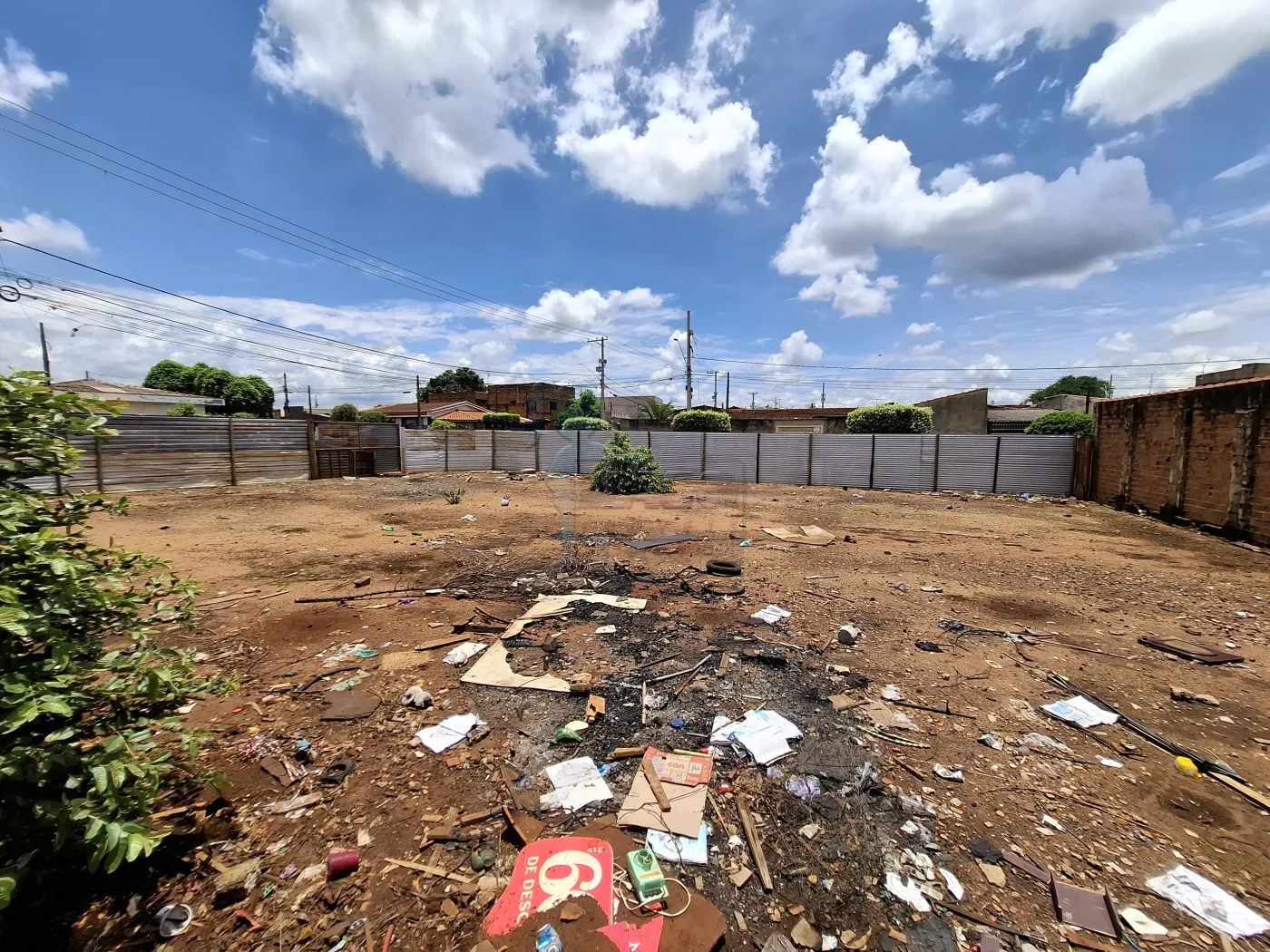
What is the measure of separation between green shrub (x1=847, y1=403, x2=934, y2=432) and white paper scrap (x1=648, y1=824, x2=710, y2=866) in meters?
16.2

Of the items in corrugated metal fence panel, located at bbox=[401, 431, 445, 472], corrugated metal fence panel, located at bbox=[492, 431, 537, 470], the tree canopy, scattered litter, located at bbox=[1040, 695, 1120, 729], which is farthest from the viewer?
the tree canopy

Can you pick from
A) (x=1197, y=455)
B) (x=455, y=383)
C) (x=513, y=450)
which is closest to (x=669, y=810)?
(x=1197, y=455)

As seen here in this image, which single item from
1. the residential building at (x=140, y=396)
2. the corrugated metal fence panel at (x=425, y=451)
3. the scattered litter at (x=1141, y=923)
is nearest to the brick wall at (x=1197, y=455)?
the scattered litter at (x=1141, y=923)

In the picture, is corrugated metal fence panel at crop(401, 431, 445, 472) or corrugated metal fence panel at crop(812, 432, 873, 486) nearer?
corrugated metal fence panel at crop(812, 432, 873, 486)

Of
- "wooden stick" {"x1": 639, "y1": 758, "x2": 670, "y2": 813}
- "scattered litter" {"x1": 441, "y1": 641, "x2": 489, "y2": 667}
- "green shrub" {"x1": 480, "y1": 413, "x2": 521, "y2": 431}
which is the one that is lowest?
"wooden stick" {"x1": 639, "y1": 758, "x2": 670, "y2": 813}

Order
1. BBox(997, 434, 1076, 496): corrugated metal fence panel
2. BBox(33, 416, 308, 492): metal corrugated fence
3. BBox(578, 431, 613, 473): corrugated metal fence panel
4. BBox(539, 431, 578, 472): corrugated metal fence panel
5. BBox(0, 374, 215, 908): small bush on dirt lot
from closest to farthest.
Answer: BBox(0, 374, 215, 908): small bush on dirt lot → BBox(33, 416, 308, 492): metal corrugated fence → BBox(997, 434, 1076, 496): corrugated metal fence panel → BBox(578, 431, 613, 473): corrugated metal fence panel → BBox(539, 431, 578, 472): corrugated metal fence panel

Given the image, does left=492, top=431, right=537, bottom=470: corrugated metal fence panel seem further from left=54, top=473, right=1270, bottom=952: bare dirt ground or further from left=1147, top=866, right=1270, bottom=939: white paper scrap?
left=1147, top=866, right=1270, bottom=939: white paper scrap

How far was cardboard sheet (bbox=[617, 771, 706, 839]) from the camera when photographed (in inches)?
81.4

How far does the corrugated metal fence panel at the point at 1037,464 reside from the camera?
40.9 ft

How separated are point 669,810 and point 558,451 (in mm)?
16142

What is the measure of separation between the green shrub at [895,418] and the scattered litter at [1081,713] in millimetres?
14113

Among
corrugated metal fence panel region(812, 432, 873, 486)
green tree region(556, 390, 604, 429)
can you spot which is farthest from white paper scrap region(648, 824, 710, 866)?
green tree region(556, 390, 604, 429)

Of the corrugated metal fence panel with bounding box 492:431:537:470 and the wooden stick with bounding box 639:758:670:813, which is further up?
the corrugated metal fence panel with bounding box 492:431:537:470

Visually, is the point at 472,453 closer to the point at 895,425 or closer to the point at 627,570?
the point at 627,570
